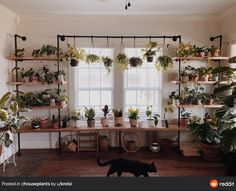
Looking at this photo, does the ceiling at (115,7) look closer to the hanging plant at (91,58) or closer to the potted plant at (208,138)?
the hanging plant at (91,58)

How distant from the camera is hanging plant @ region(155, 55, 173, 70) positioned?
366 centimetres

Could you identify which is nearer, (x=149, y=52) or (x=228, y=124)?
(x=228, y=124)

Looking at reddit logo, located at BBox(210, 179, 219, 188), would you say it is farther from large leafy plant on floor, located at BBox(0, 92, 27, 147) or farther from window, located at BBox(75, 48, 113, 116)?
window, located at BBox(75, 48, 113, 116)

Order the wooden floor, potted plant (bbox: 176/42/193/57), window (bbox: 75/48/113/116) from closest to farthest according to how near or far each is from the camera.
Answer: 1. the wooden floor
2. potted plant (bbox: 176/42/193/57)
3. window (bbox: 75/48/113/116)

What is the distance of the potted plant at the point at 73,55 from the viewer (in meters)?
3.63

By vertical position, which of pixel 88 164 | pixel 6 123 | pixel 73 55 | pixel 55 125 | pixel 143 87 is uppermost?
pixel 73 55

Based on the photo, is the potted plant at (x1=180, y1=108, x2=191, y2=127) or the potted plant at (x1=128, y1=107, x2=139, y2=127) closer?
the potted plant at (x1=128, y1=107, x2=139, y2=127)

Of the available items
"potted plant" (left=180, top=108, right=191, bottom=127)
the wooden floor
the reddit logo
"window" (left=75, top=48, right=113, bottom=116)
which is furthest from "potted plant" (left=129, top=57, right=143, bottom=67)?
the reddit logo

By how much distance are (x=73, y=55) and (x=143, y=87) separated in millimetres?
1551

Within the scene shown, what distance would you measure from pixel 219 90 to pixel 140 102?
2380 mm

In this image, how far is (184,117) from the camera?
3.98 meters

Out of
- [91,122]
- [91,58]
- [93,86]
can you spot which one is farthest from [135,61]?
[91,122]

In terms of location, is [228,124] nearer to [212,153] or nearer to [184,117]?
[212,153]

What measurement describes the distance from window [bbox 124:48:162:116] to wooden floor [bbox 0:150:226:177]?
3.14ft
